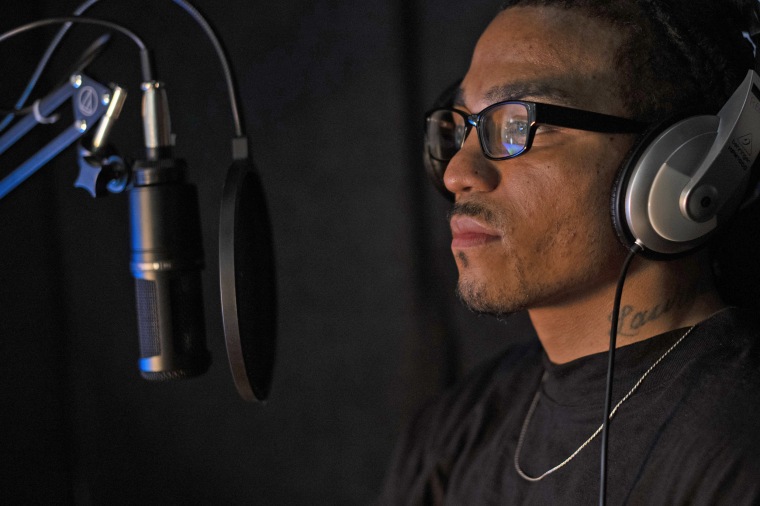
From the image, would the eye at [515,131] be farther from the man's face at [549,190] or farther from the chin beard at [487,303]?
the chin beard at [487,303]

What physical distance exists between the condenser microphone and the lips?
0.46 meters

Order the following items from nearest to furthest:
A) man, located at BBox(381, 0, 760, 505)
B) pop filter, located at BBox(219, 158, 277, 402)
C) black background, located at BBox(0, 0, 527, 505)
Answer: pop filter, located at BBox(219, 158, 277, 402), man, located at BBox(381, 0, 760, 505), black background, located at BBox(0, 0, 527, 505)

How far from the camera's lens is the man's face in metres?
1.13

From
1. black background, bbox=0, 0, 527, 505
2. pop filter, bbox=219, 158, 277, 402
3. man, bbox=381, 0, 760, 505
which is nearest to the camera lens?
pop filter, bbox=219, 158, 277, 402

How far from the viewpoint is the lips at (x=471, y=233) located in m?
1.17

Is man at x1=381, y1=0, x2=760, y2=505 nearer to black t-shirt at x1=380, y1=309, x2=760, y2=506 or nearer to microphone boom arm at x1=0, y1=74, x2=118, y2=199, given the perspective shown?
black t-shirt at x1=380, y1=309, x2=760, y2=506

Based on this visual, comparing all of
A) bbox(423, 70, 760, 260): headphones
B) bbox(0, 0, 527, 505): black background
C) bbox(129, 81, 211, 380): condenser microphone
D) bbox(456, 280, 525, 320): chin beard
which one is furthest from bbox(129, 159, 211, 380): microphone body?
bbox(0, 0, 527, 505): black background

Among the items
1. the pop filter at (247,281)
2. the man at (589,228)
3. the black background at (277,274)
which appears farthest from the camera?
the black background at (277,274)

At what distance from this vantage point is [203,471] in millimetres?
2049

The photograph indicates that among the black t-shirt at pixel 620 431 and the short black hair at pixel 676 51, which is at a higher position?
the short black hair at pixel 676 51

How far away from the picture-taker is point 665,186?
96cm

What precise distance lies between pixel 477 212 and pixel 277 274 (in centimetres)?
89

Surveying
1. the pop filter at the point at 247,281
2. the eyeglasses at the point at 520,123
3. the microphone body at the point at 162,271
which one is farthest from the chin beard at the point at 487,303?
the microphone body at the point at 162,271

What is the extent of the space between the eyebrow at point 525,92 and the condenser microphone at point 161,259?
1.72 feet
